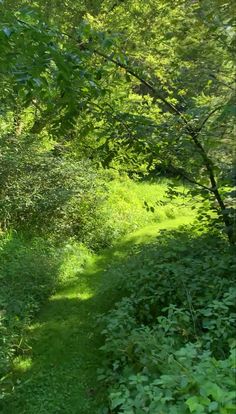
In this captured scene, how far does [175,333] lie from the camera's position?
3.45m

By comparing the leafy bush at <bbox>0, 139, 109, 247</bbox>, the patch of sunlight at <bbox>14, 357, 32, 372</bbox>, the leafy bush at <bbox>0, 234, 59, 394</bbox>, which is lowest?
the patch of sunlight at <bbox>14, 357, 32, 372</bbox>

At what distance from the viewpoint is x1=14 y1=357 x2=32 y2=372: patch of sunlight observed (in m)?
4.66

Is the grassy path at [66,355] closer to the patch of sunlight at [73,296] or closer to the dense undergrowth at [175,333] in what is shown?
the patch of sunlight at [73,296]

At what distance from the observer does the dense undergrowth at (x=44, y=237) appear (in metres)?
5.14

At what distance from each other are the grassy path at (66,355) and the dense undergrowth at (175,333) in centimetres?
36

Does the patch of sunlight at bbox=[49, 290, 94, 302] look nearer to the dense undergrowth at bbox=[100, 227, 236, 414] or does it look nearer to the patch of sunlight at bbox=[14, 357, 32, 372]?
the dense undergrowth at bbox=[100, 227, 236, 414]

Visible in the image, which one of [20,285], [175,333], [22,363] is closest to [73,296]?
[20,285]

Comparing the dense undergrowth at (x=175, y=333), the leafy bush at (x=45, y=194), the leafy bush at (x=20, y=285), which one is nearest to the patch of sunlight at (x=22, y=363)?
the leafy bush at (x=20, y=285)

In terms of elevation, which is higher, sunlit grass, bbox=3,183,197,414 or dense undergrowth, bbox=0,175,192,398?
dense undergrowth, bbox=0,175,192,398

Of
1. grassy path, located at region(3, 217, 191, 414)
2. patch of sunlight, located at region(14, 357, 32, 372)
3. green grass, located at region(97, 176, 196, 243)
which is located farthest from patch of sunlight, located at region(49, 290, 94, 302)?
green grass, located at region(97, 176, 196, 243)

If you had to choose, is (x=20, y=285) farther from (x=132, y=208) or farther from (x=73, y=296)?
(x=132, y=208)

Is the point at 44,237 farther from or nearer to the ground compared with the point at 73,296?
farther from the ground

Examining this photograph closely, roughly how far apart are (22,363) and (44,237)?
11.0ft

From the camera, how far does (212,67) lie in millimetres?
4516
